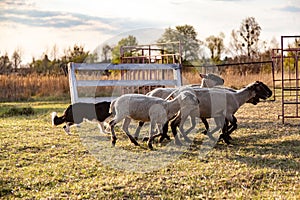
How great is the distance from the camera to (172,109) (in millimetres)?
8227

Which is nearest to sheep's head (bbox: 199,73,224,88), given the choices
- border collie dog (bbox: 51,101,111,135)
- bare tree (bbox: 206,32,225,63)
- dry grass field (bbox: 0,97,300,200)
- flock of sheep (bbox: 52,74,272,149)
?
flock of sheep (bbox: 52,74,272,149)

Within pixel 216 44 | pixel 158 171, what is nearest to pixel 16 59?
pixel 216 44

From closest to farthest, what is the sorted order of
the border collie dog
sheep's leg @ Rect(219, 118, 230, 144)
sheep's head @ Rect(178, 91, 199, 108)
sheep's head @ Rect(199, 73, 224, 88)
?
sheep's head @ Rect(178, 91, 199, 108), sheep's leg @ Rect(219, 118, 230, 144), the border collie dog, sheep's head @ Rect(199, 73, 224, 88)

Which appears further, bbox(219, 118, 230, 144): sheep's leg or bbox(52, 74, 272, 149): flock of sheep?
bbox(219, 118, 230, 144): sheep's leg

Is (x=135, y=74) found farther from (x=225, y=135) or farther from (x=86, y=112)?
(x=225, y=135)

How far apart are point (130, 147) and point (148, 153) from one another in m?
0.68

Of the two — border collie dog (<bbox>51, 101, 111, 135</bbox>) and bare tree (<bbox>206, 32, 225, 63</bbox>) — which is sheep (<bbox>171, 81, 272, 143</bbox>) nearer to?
border collie dog (<bbox>51, 101, 111, 135</bbox>)

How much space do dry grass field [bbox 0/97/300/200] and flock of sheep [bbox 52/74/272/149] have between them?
370mm

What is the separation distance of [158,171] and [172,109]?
1.87 meters

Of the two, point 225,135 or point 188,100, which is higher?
point 188,100

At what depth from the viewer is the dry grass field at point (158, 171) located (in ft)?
18.4

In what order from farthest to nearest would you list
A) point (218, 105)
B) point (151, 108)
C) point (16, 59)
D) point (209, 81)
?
point (16, 59) < point (209, 81) < point (218, 105) < point (151, 108)

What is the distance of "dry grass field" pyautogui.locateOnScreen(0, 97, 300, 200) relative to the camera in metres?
5.59

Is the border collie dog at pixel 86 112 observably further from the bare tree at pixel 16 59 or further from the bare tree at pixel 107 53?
the bare tree at pixel 16 59
